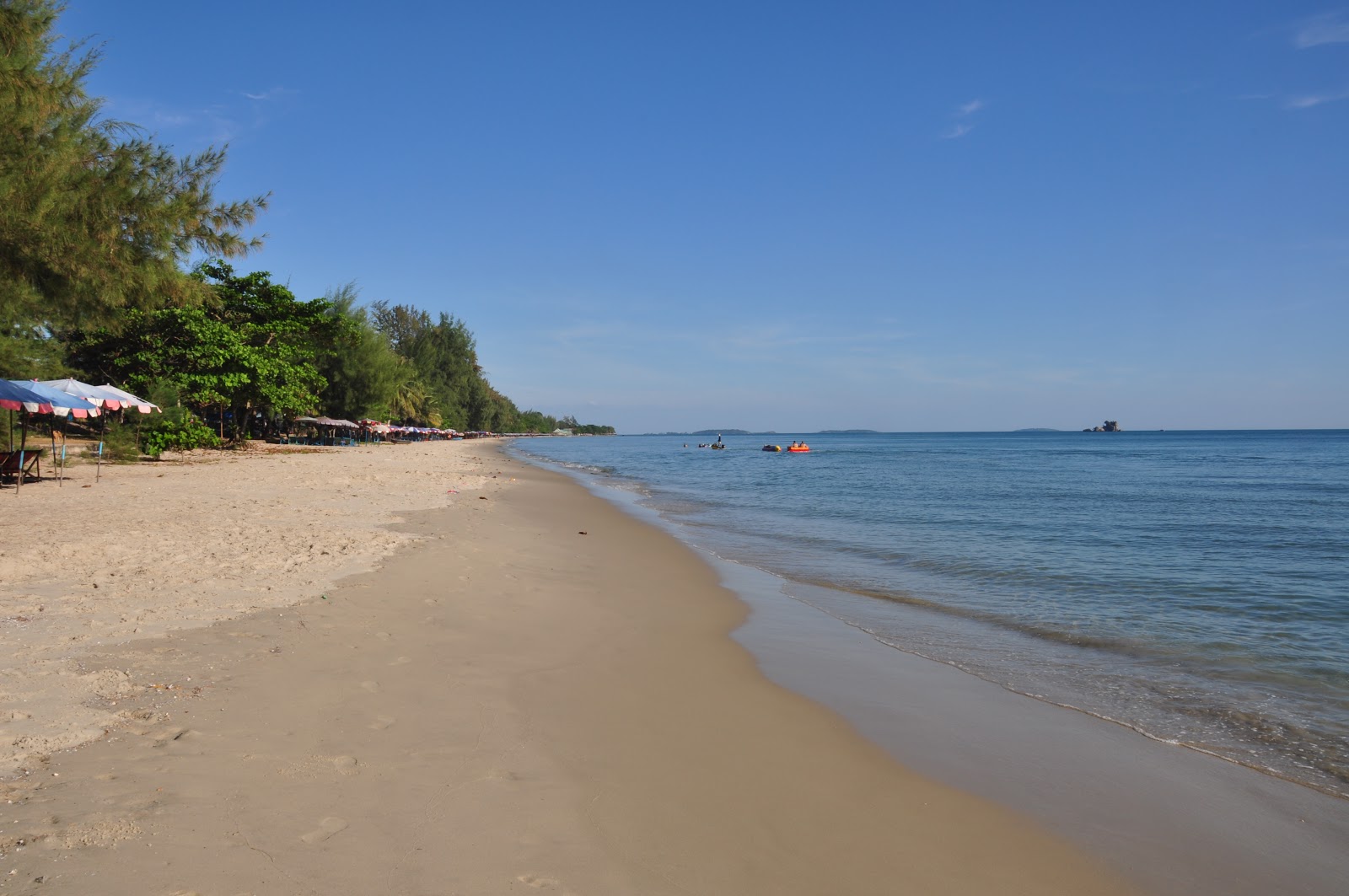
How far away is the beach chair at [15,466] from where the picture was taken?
1561 cm

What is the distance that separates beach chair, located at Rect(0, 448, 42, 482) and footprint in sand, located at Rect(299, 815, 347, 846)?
17.4 meters

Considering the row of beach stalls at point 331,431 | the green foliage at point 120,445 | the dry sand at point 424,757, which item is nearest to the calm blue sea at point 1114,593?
the dry sand at point 424,757

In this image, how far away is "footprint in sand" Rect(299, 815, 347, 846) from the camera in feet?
9.57

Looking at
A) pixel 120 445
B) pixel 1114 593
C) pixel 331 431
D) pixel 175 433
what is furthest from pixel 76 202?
pixel 331 431

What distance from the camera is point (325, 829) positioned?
300 cm

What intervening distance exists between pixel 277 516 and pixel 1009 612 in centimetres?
1084

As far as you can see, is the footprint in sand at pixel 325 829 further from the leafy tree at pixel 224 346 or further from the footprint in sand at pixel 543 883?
the leafy tree at pixel 224 346

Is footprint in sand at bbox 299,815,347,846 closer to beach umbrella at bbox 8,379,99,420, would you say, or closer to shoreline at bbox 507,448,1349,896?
shoreline at bbox 507,448,1349,896

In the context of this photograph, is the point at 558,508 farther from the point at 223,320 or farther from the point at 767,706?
the point at 223,320

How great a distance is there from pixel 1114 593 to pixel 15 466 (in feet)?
68.0

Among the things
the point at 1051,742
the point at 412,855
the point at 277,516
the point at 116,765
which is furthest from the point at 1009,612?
the point at 277,516

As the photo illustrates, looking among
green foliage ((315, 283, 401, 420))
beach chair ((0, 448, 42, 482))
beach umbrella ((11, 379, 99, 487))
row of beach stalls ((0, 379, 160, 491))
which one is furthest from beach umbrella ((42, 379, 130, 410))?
green foliage ((315, 283, 401, 420))

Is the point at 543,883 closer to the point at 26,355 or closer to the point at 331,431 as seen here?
the point at 26,355

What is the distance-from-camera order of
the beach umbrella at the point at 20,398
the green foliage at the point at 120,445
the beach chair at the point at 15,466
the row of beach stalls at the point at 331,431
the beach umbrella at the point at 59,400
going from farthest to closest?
1. the row of beach stalls at the point at 331,431
2. the green foliage at the point at 120,445
3. the beach chair at the point at 15,466
4. the beach umbrella at the point at 59,400
5. the beach umbrella at the point at 20,398
